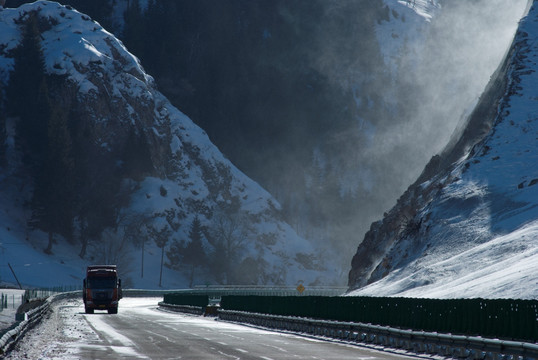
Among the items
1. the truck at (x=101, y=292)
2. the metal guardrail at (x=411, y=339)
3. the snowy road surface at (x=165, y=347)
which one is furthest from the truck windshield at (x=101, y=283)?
the snowy road surface at (x=165, y=347)

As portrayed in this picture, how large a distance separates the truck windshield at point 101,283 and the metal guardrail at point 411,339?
63.7ft

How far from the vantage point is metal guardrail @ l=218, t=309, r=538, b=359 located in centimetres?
2378

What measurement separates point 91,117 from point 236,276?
123ft

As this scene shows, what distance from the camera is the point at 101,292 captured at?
6431 cm

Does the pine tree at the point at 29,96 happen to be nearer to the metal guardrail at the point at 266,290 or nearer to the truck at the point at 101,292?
the metal guardrail at the point at 266,290

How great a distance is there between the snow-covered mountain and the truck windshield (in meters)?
74.7

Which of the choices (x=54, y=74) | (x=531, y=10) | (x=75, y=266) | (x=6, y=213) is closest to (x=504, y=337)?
(x=531, y=10)

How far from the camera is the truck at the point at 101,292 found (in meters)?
63.9

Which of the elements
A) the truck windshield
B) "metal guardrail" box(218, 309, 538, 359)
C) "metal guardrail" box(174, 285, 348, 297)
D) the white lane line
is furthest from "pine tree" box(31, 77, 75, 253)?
the white lane line

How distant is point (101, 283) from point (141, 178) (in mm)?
92675

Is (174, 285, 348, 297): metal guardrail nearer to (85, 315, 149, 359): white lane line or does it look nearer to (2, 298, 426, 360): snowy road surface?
(85, 315, 149, 359): white lane line

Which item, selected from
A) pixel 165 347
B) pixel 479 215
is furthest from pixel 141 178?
pixel 165 347

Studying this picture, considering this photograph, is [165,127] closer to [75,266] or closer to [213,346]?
[75,266]

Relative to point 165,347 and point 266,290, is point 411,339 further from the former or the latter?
point 266,290
